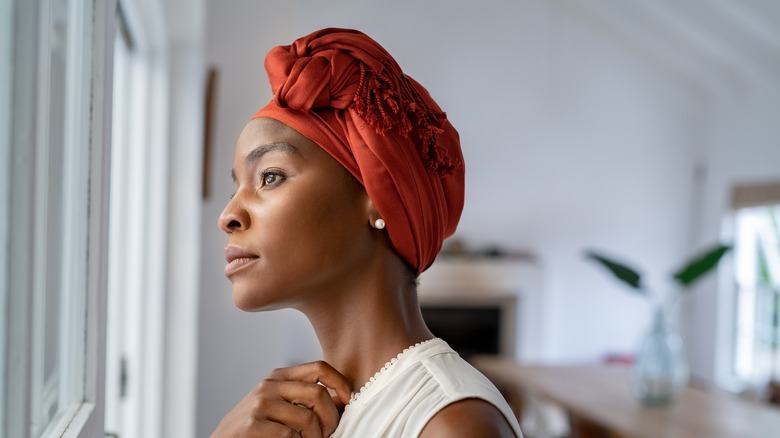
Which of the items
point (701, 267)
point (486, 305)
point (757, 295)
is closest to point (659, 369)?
point (701, 267)

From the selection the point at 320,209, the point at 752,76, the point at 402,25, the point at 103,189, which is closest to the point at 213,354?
the point at 103,189

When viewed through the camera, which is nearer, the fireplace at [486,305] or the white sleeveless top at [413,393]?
the white sleeveless top at [413,393]

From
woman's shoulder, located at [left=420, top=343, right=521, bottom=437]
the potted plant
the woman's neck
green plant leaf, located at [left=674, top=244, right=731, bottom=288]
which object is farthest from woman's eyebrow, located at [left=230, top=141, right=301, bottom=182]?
green plant leaf, located at [left=674, top=244, right=731, bottom=288]

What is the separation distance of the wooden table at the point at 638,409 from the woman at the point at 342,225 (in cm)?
253

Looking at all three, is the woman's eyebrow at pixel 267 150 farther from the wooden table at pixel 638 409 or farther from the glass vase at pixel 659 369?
the glass vase at pixel 659 369

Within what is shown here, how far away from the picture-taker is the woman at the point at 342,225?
0.83m

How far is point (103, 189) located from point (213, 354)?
2.11 meters

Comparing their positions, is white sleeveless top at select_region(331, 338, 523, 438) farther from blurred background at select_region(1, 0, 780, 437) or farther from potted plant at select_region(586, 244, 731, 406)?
blurred background at select_region(1, 0, 780, 437)

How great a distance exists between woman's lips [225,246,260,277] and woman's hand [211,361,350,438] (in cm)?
12

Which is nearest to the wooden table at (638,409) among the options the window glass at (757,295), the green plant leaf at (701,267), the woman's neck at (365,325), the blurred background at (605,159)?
the green plant leaf at (701,267)

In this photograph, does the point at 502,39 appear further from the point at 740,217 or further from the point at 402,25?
the point at 740,217

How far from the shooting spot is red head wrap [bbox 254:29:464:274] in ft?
2.72

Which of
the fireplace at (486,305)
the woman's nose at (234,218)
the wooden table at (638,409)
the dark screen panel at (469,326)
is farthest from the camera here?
the dark screen panel at (469,326)

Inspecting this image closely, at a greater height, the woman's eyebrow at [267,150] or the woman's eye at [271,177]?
the woman's eyebrow at [267,150]
